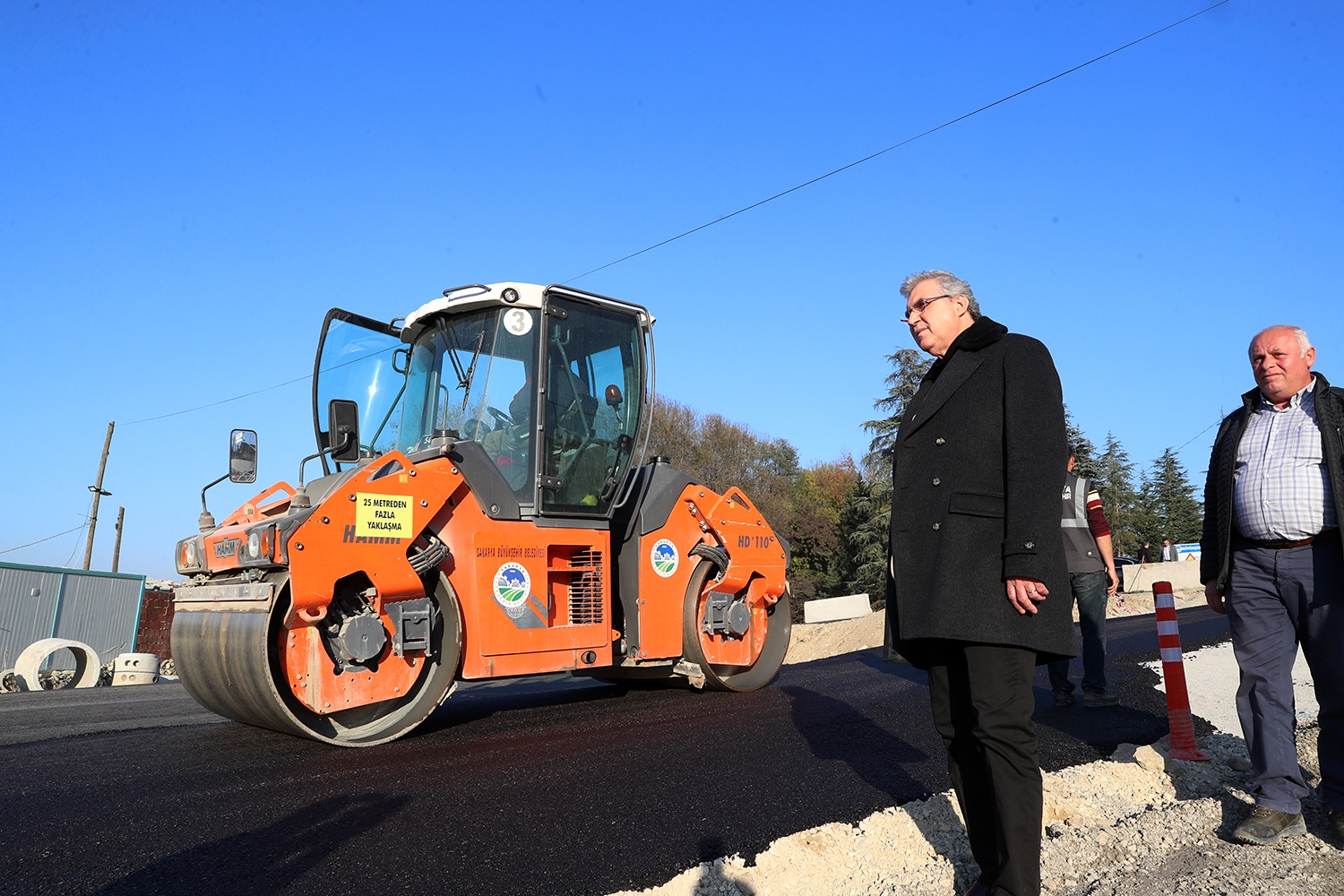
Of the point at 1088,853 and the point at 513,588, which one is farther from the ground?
the point at 513,588

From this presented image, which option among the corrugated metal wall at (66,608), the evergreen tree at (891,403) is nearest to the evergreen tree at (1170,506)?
the evergreen tree at (891,403)

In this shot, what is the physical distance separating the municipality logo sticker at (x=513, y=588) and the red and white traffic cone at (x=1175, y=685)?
3643mm

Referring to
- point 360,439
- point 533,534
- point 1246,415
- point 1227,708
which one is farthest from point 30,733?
point 1227,708

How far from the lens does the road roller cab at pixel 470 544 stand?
4.75m

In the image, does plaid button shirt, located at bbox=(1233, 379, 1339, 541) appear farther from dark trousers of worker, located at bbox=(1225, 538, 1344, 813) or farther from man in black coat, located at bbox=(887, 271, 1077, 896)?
man in black coat, located at bbox=(887, 271, 1077, 896)

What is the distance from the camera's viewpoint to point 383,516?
4887mm

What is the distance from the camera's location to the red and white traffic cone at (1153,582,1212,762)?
4.35 m

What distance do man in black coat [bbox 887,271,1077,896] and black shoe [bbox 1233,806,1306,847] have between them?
1.10 meters

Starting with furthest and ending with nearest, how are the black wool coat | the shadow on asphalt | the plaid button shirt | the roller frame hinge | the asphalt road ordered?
the roller frame hinge < the plaid button shirt < the asphalt road < the shadow on asphalt < the black wool coat

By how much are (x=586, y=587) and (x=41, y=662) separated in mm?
7605

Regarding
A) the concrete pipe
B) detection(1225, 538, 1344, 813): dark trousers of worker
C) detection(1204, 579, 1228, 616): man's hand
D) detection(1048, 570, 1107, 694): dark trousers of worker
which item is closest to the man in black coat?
detection(1225, 538, 1344, 813): dark trousers of worker

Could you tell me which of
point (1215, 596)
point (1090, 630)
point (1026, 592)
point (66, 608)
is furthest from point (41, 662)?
point (66, 608)

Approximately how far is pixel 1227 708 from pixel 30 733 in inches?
305

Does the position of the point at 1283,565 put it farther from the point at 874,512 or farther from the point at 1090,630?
the point at 874,512
